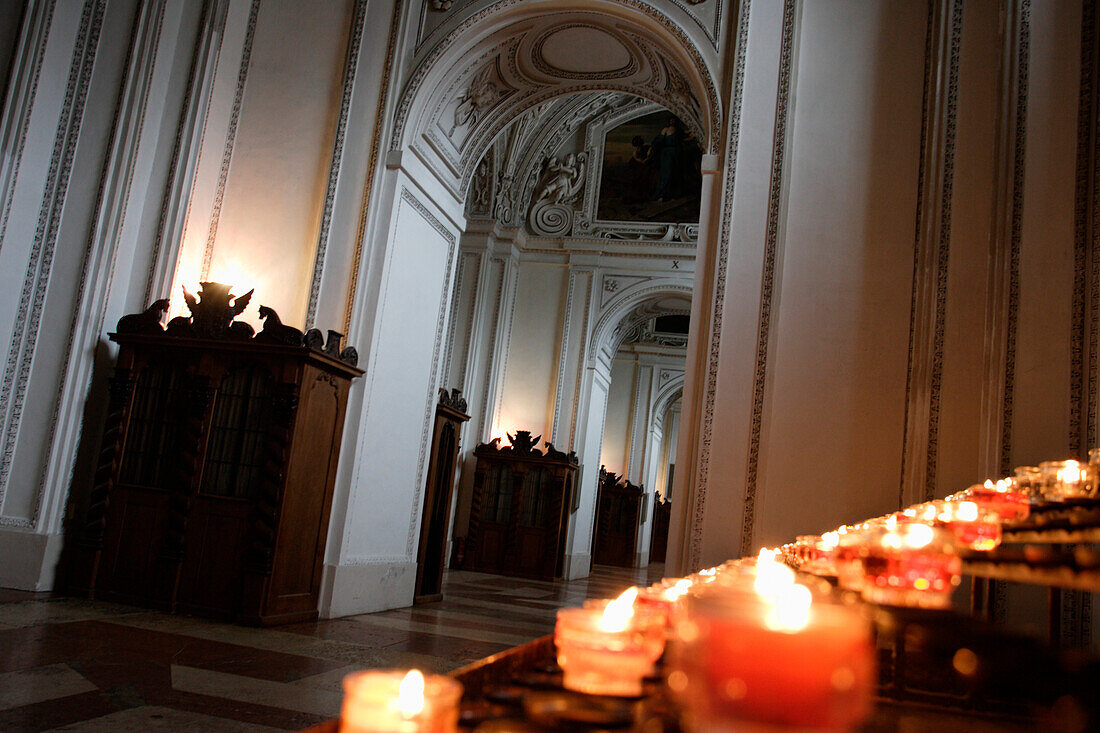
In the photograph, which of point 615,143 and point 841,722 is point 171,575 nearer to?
point 841,722

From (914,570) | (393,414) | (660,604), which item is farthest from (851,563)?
(393,414)

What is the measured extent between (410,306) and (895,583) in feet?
27.7

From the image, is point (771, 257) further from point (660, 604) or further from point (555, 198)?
point (555, 198)

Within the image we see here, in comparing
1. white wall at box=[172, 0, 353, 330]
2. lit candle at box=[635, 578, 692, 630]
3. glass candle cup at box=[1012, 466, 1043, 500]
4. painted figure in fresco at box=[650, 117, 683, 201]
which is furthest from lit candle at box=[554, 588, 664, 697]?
painted figure in fresco at box=[650, 117, 683, 201]

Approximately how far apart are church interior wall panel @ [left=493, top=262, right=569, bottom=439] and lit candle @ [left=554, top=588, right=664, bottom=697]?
1525cm

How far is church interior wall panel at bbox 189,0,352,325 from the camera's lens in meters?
8.70

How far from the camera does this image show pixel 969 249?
6.91 metres

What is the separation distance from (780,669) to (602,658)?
1.80 ft

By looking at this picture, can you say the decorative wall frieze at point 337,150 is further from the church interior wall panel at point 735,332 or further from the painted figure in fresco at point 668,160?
the painted figure in fresco at point 668,160

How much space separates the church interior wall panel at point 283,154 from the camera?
28.5 feet

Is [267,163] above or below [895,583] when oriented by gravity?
above

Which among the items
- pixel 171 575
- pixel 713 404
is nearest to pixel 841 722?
pixel 713 404

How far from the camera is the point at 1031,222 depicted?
662 centimetres

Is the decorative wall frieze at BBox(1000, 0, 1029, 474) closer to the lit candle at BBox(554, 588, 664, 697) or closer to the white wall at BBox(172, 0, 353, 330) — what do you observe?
the lit candle at BBox(554, 588, 664, 697)
